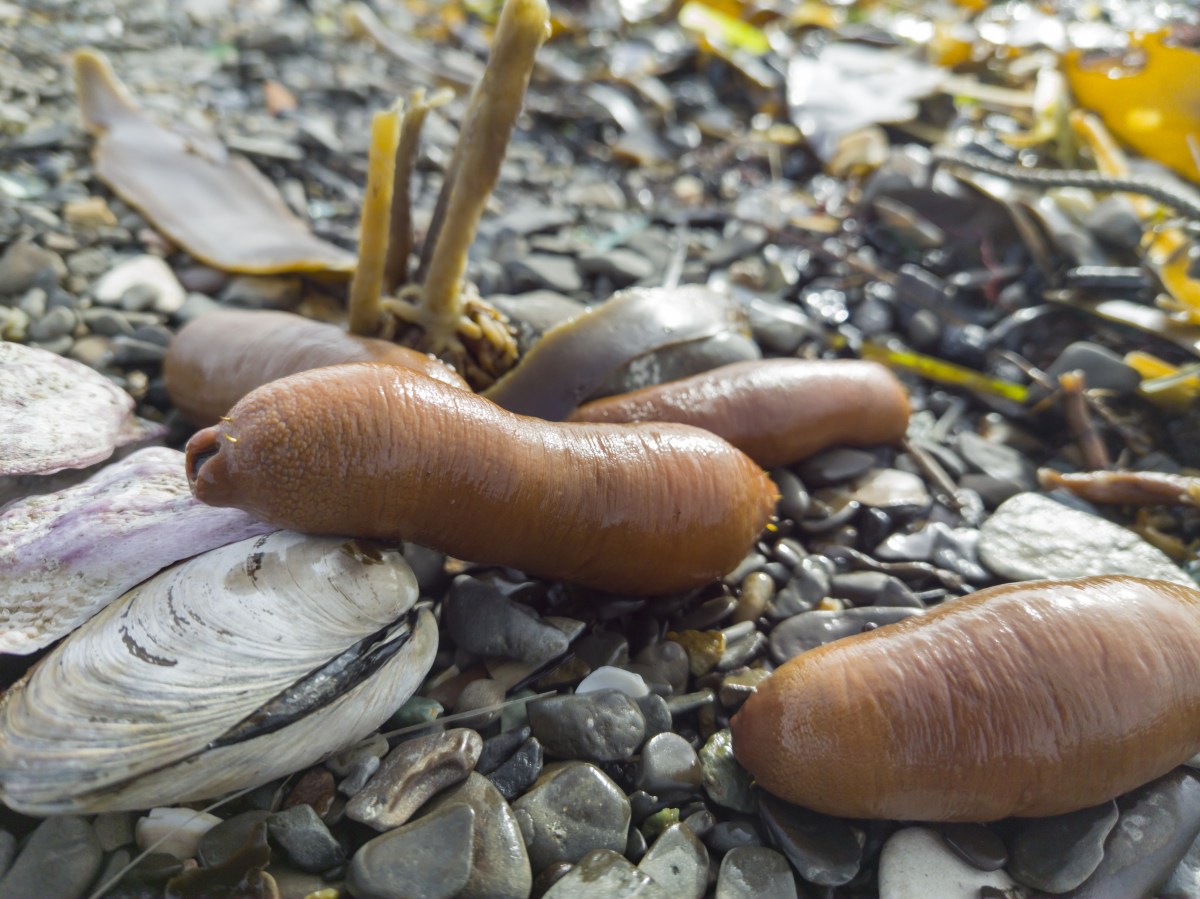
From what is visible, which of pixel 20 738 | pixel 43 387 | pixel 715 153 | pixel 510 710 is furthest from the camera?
pixel 715 153

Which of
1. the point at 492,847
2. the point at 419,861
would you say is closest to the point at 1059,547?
the point at 492,847

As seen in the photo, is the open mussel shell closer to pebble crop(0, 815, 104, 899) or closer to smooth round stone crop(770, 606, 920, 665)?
pebble crop(0, 815, 104, 899)

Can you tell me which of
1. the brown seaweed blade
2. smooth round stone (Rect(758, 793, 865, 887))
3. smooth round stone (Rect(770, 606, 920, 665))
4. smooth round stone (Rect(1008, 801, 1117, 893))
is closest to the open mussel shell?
smooth round stone (Rect(758, 793, 865, 887))

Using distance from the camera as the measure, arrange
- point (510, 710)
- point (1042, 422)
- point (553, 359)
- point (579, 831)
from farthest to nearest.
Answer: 1. point (1042, 422)
2. point (553, 359)
3. point (510, 710)
4. point (579, 831)

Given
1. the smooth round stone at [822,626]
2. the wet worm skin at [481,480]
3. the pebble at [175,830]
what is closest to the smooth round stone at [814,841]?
the smooth round stone at [822,626]

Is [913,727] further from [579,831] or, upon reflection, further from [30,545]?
[30,545]

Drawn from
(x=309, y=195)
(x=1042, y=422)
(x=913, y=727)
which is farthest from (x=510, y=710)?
(x=309, y=195)

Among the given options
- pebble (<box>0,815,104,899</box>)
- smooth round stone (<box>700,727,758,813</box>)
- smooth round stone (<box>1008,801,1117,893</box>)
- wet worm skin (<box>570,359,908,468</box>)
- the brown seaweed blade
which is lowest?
pebble (<box>0,815,104,899</box>)

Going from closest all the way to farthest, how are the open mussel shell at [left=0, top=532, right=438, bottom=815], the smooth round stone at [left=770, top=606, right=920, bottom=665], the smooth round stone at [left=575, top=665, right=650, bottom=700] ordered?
1. the open mussel shell at [left=0, top=532, right=438, bottom=815]
2. the smooth round stone at [left=575, top=665, right=650, bottom=700]
3. the smooth round stone at [left=770, top=606, right=920, bottom=665]
